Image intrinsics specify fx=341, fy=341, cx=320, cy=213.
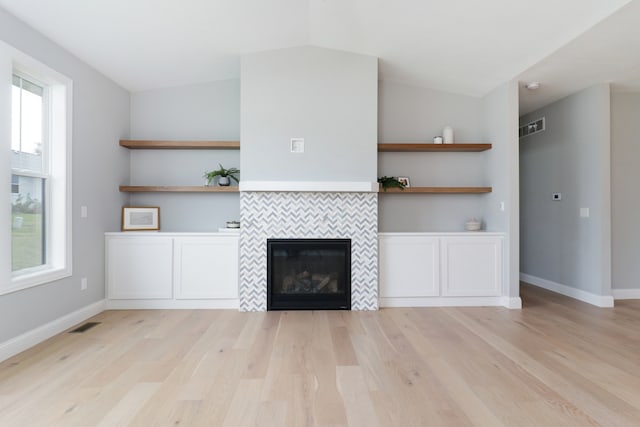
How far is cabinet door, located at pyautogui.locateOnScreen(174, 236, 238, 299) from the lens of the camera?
12.3 ft

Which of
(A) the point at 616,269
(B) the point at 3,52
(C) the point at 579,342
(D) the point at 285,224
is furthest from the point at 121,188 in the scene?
(A) the point at 616,269

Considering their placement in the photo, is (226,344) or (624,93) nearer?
(226,344)

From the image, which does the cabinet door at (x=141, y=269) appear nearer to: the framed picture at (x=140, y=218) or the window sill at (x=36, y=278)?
the framed picture at (x=140, y=218)

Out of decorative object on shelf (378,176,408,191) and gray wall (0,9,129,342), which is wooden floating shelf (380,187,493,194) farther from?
gray wall (0,9,129,342)

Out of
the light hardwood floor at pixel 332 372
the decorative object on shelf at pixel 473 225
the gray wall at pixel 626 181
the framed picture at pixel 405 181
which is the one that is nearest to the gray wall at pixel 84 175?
the light hardwood floor at pixel 332 372

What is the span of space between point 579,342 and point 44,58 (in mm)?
5021

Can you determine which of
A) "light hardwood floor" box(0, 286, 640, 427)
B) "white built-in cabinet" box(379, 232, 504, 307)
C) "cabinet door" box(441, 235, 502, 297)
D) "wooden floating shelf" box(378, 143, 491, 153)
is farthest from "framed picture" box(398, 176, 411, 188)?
"light hardwood floor" box(0, 286, 640, 427)

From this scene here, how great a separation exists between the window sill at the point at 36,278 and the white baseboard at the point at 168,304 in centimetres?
73

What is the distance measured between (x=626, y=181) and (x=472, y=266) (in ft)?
7.28

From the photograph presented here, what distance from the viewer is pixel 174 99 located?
13.9ft

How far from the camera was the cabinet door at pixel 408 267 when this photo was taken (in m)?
3.86

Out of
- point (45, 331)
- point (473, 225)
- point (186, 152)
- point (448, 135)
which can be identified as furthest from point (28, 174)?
point (473, 225)

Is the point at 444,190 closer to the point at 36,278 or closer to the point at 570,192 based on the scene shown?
the point at 570,192

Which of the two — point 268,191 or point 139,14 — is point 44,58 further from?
point 268,191
